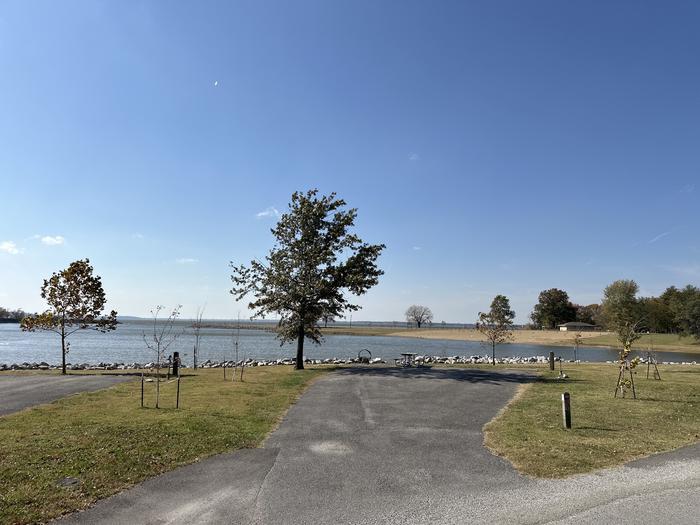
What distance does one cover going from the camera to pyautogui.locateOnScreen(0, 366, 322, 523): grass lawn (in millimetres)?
6793

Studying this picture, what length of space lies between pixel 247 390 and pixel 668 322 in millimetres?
114124

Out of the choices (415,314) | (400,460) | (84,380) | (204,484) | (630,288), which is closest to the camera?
(204,484)

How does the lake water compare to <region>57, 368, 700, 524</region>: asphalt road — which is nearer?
<region>57, 368, 700, 524</region>: asphalt road

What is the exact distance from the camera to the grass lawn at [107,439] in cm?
679

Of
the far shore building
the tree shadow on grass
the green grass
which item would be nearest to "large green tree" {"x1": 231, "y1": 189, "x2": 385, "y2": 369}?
the tree shadow on grass

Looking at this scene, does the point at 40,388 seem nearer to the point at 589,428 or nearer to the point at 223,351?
the point at 589,428

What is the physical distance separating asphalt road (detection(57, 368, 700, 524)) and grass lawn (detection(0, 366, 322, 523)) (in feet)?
1.65

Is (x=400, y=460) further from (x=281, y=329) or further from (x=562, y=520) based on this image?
(x=281, y=329)

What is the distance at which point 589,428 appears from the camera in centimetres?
1148

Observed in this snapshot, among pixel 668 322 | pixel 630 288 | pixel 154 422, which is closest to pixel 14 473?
pixel 154 422

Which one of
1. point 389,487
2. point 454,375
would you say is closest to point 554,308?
point 454,375

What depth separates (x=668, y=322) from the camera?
103m

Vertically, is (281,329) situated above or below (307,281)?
below

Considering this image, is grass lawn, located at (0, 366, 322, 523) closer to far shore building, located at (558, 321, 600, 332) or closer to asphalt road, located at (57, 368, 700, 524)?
asphalt road, located at (57, 368, 700, 524)
